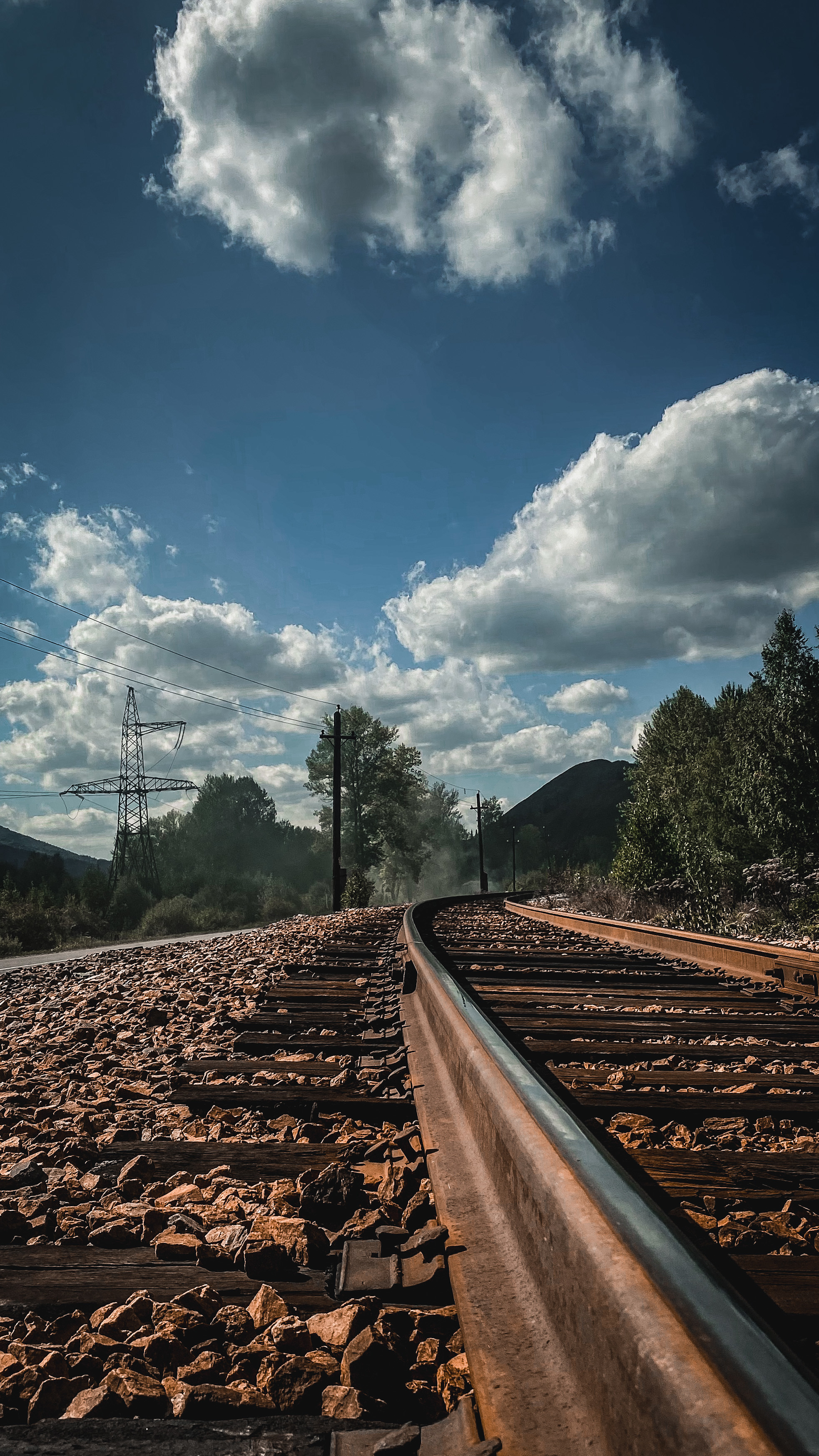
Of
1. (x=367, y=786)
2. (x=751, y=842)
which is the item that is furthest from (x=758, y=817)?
(x=367, y=786)

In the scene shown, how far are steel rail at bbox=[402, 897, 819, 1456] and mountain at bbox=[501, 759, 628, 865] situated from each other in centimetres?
13218

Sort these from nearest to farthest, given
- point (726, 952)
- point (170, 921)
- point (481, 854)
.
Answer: point (726, 952) < point (170, 921) < point (481, 854)

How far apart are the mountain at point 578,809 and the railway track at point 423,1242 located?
131 meters

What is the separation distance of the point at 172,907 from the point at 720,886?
16195 millimetres

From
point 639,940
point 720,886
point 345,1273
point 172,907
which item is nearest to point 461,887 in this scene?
point 172,907

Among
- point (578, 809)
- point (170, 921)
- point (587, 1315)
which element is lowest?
point (170, 921)

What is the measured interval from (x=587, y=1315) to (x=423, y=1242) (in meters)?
0.57

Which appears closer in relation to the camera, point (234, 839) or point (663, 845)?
point (663, 845)

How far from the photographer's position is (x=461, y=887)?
331ft

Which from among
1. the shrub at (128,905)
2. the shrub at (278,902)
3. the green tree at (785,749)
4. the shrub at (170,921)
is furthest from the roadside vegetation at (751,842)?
the shrub at (128,905)

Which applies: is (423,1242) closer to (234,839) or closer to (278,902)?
(278,902)

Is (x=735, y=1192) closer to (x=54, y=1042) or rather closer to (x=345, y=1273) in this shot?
(x=345, y=1273)

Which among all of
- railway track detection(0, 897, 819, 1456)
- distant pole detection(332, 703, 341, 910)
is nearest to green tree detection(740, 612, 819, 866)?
distant pole detection(332, 703, 341, 910)

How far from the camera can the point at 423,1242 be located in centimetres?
147
